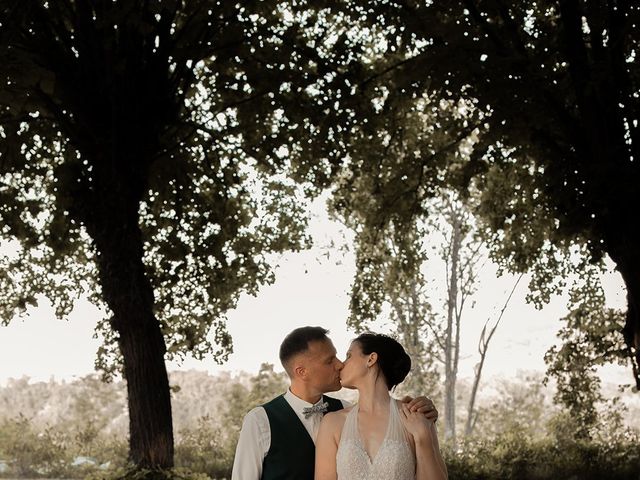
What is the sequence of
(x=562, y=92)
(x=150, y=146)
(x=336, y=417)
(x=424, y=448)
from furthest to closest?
(x=150, y=146) < (x=562, y=92) < (x=336, y=417) < (x=424, y=448)

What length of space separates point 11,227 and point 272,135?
13.7 ft

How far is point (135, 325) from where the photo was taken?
10398mm

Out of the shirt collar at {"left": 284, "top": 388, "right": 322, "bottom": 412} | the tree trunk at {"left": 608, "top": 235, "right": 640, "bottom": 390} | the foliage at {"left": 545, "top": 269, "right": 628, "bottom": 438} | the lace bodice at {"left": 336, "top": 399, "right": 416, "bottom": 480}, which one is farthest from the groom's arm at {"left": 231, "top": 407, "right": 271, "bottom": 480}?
the foliage at {"left": 545, "top": 269, "right": 628, "bottom": 438}

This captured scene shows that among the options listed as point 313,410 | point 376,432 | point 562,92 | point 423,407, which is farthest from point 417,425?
point 562,92

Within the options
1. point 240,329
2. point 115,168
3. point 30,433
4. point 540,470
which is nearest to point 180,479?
point 115,168

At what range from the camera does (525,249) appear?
15.0m

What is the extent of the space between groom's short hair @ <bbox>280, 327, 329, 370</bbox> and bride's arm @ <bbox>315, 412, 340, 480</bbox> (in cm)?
32

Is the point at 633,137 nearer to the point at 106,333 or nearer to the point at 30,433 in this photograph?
the point at 106,333

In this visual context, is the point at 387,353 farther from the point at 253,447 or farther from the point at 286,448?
the point at 253,447

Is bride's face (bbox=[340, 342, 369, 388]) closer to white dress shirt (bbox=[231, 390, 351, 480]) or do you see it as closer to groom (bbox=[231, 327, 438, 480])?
groom (bbox=[231, 327, 438, 480])

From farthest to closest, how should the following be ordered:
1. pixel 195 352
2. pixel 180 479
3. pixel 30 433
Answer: pixel 30 433, pixel 195 352, pixel 180 479

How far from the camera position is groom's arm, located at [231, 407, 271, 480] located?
3.86 metres

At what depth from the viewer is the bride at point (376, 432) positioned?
378 centimetres

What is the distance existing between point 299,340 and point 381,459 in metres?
0.65
